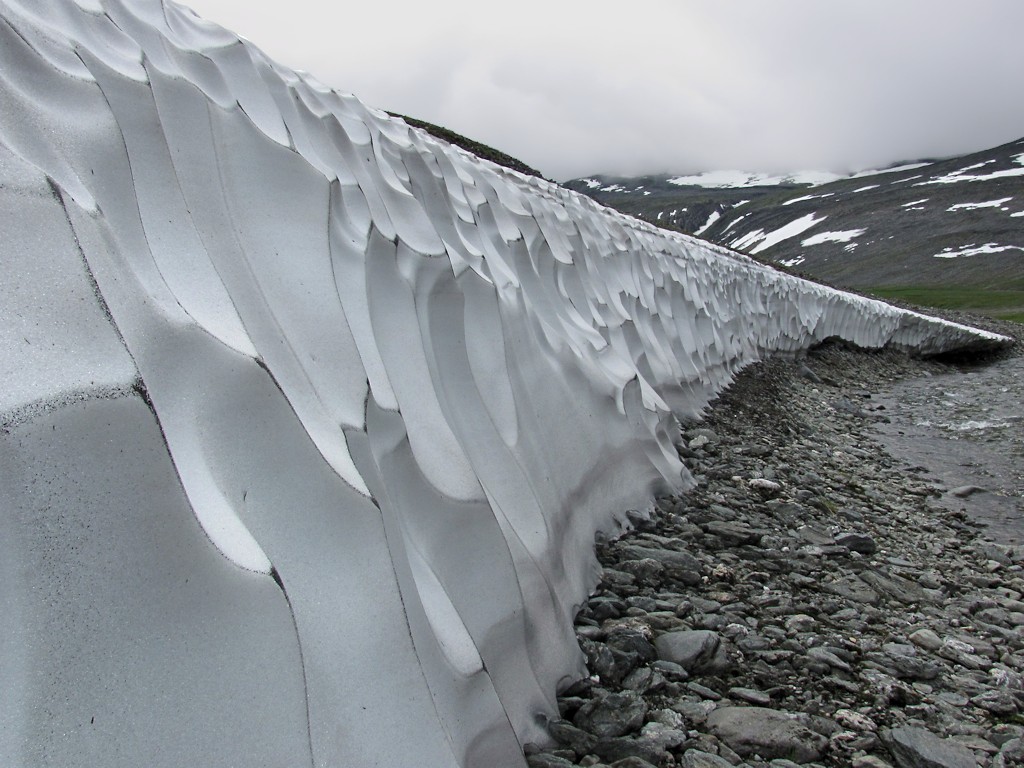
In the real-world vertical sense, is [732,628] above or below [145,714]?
below

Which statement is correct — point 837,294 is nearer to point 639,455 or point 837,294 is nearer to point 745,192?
point 639,455

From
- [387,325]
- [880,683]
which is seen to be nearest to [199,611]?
[387,325]

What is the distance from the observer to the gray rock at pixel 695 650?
2221 millimetres

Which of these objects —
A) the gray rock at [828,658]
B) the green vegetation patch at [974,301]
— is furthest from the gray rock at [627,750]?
the green vegetation patch at [974,301]

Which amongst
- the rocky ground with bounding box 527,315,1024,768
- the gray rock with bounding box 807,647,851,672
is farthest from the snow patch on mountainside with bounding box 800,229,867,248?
the gray rock with bounding box 807,647,851,672

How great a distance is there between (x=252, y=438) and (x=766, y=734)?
1490 millimetres

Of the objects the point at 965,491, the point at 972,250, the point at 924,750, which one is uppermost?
the point at 924,750

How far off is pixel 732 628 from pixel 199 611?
1.84 meters

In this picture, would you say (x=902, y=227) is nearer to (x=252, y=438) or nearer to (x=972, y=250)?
(x=972, y=250)

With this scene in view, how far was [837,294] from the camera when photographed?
12.8 m

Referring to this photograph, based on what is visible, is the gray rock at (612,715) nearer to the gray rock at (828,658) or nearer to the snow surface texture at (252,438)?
the snow surface texture at (252,438)

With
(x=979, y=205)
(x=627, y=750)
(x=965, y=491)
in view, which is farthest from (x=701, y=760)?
(x=979, y=205)

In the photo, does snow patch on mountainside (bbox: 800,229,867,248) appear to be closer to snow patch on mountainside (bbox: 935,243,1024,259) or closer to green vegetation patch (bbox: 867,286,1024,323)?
snow patch on mountainside (bbox: 935,243,1024,259)

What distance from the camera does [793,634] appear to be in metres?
2.51
